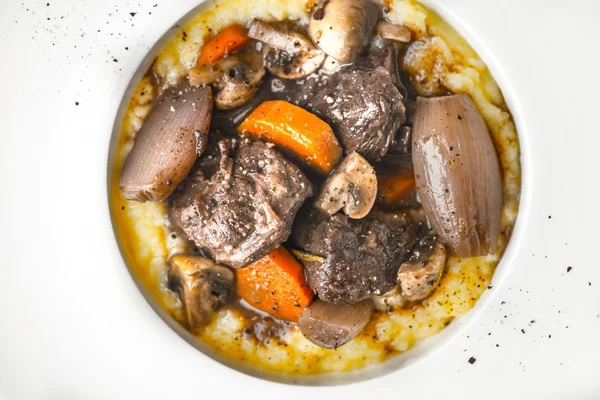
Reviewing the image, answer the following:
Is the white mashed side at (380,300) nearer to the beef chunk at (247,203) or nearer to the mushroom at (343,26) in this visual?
the mushroom at (343,26)

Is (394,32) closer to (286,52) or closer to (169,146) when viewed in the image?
(286,52)

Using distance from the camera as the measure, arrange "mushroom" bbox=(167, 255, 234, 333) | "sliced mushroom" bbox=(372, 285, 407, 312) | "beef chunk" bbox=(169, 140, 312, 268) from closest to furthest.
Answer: "beef chunk" bbox=(169, 140, 312, 268) < "mushroom" bbox=(167, 255, 234, 333) < "sliced mushroom" bbox=(372, 285, 407, 312)

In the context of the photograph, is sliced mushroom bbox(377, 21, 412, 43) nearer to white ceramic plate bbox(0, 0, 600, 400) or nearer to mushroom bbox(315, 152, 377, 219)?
white ceramic plate bbox(0, 0, 600, 400)

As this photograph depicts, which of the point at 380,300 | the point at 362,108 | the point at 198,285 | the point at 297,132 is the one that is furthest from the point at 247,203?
the point at 380,300

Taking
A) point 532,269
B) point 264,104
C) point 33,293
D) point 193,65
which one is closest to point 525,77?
point 532,269

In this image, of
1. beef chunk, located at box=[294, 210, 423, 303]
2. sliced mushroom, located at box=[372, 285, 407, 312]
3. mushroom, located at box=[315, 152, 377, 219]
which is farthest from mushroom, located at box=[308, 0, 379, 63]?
sliced mushroom, located at box=[372, 285, 407, 312]

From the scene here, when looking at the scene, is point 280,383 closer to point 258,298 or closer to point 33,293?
point 258,298
